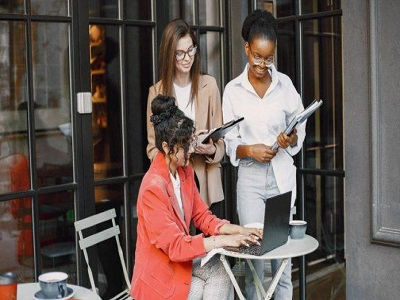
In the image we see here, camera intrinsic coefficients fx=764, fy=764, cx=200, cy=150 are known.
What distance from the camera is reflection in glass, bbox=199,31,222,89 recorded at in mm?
5398

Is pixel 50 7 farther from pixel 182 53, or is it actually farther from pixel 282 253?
pixel 282 253

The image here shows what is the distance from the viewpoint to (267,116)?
14.4 ft

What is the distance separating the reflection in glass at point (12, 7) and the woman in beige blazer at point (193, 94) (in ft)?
2.70

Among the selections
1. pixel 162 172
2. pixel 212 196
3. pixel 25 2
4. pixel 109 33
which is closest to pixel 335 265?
pixel 212 196

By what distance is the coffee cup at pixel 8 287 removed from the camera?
2.87 metres

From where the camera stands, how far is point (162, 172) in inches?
148

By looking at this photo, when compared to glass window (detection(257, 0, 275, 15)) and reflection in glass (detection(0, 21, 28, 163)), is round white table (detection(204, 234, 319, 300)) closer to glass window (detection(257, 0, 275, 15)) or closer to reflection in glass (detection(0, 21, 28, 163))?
reflection in glass (detection(0, 21, 28, 163))

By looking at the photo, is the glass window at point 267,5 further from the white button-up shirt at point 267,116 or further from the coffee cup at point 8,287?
the coffee cup at point 8,287

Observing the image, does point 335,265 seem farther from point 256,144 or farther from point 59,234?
point 59,234

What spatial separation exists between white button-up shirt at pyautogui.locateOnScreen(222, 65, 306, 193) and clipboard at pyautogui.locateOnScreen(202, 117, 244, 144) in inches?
8.4

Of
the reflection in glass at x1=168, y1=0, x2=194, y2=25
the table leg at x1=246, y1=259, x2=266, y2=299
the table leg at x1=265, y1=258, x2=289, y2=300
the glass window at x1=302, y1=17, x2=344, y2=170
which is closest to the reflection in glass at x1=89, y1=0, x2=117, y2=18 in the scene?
the reflection in glass at x1=168, y1=0, x2=194, y2=25

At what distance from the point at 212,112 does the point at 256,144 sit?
1.40ft

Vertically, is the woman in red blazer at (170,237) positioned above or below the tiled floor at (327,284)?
above

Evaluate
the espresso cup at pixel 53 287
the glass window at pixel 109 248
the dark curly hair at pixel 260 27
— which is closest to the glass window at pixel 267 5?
the dark curly hair at pixel 260 27
